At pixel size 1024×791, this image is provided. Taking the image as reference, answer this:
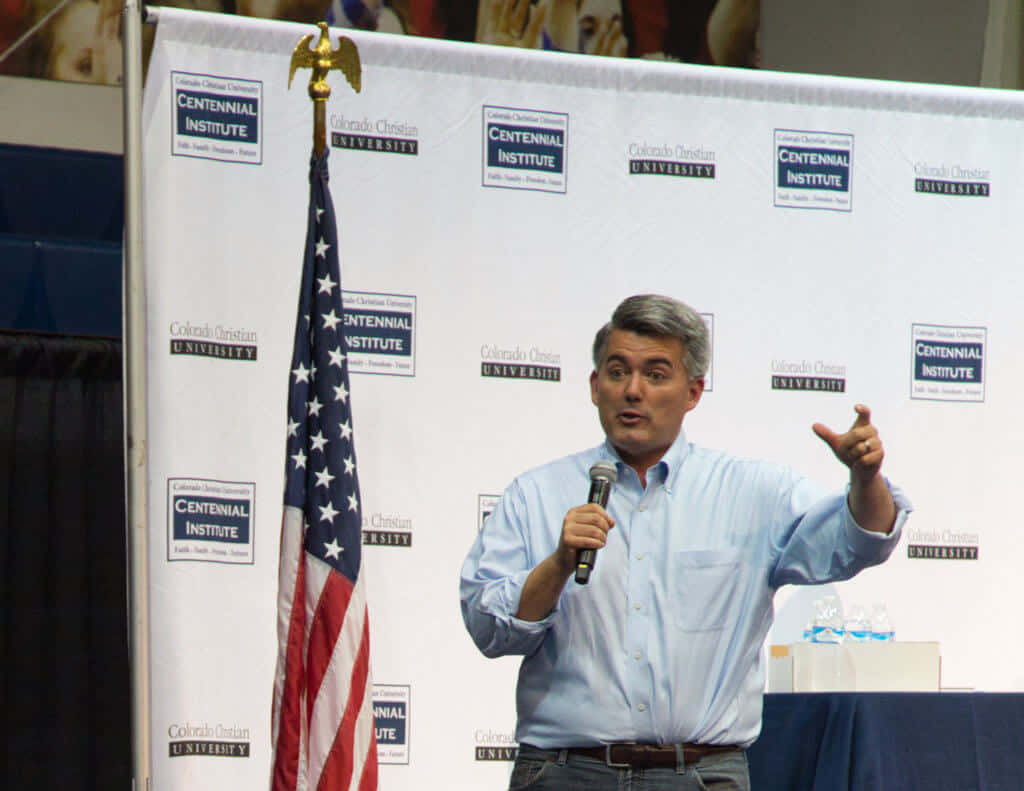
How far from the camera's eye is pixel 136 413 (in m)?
4.02

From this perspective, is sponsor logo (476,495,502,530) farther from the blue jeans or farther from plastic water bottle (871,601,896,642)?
the blue jeans

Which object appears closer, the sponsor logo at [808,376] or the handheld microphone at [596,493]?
the handheld microphone at [596,493]

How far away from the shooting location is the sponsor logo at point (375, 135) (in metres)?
4.53

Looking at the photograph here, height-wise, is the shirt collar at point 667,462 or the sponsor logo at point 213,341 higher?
the sponsor logo at point 213,341

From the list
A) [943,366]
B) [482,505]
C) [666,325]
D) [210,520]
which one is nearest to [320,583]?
[210,520]

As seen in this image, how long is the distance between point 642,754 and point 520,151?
7.89 feet

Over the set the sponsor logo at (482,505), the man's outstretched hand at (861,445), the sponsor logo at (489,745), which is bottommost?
the sponsor logo at (489,745)

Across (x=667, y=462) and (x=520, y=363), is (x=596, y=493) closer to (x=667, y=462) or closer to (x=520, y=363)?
(x=667, y=462)

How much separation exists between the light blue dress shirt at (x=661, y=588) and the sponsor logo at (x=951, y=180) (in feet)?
7.20

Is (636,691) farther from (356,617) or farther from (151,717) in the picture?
(151,717)

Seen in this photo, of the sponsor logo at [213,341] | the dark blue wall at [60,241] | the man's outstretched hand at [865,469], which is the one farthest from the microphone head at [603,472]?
the dark blue wall at [60,241]

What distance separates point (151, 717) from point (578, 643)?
5.89 ft

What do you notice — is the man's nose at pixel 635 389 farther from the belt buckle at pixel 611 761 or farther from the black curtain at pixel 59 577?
the black curtain at pixel 59 577

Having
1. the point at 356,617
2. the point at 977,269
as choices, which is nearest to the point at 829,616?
the point at 977,269
